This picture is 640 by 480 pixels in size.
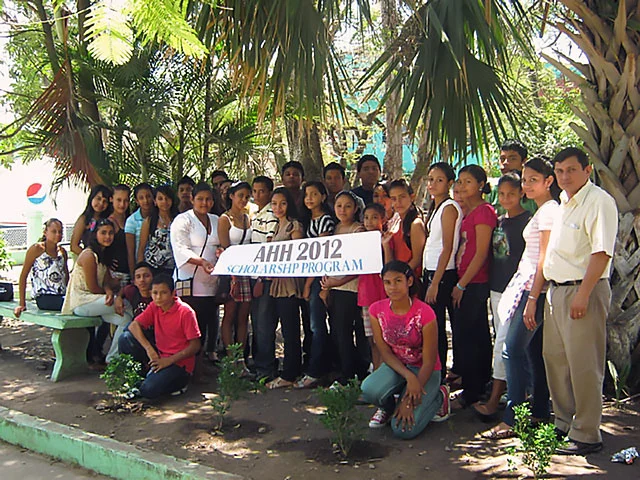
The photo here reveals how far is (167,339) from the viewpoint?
5707 mm

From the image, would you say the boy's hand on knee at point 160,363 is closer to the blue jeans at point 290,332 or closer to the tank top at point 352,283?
the blue jeans at point 290,332

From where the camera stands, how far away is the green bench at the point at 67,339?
20.7 feet

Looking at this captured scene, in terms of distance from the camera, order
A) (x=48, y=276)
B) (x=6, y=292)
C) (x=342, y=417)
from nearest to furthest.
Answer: (x=342, y=417)
(x=48, y=276)
(x=6, y=292)

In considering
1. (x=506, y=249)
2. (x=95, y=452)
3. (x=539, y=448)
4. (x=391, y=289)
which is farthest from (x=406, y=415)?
(x=95, y=452)

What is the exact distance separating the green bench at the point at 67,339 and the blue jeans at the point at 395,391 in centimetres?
289

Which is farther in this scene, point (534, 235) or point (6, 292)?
point (6, 292)

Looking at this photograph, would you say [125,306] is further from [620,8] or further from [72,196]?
[72,196]

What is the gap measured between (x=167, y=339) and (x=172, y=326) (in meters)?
0.12

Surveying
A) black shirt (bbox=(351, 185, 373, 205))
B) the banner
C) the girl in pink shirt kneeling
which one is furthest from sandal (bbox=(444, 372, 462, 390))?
black shirt (bbox=(351, 185, 373, 205))

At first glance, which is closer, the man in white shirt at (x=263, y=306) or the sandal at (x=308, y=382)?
the sandal at (x=308, y=382)

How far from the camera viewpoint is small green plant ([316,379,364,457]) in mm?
4293

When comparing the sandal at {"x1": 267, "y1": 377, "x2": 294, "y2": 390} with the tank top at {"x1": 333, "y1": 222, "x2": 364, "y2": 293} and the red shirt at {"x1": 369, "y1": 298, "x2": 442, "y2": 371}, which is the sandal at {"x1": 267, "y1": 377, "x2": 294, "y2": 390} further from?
the red shirt at {"x1": 369, "y1": 298, "x2": 442, "y2": 371}

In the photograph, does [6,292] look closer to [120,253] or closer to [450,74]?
[120,253]

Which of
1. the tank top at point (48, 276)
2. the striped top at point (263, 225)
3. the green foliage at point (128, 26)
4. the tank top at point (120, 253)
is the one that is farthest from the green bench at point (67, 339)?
the green foliage at point (128, 26)
